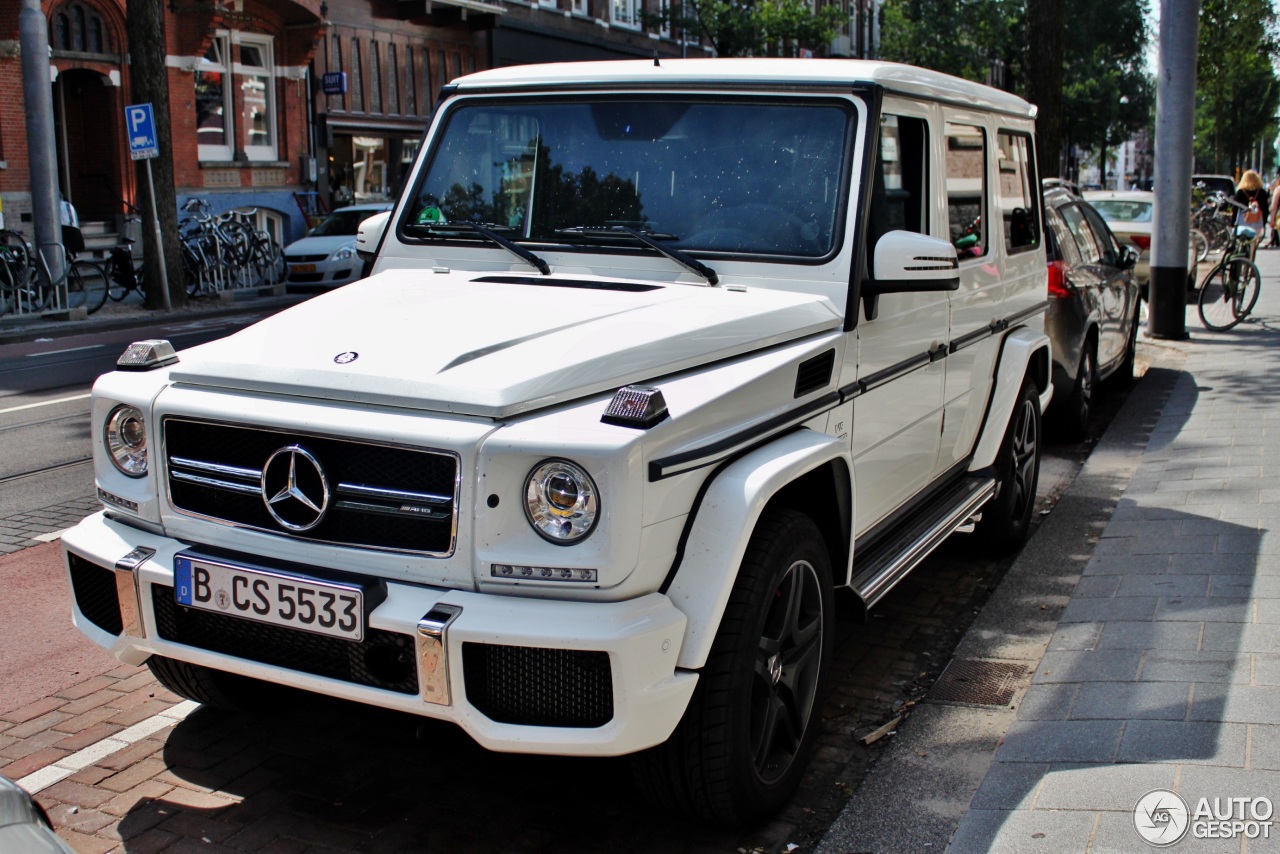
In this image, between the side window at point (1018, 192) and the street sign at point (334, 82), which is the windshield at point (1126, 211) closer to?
the side window at point (1018, 192)

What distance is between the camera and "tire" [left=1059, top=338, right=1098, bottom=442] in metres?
9.07

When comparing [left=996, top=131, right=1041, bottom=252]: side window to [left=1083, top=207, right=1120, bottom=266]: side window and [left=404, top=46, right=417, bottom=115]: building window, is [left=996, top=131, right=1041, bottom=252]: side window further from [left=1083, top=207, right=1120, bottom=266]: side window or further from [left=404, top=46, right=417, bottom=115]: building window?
[left=404, top=46, right=417, bottom=115]: building window

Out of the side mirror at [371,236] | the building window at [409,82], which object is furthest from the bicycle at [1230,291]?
the building window at [409,82]

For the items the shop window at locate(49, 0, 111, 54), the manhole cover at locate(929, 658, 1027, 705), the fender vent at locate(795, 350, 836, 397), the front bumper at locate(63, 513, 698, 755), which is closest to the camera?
the front bumper at locate(63, 513, 698, 755)

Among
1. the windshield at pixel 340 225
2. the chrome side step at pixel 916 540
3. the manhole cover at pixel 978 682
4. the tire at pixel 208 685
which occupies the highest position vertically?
the windshield at pixel 340 225

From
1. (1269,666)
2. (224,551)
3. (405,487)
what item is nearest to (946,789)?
(1269,666)

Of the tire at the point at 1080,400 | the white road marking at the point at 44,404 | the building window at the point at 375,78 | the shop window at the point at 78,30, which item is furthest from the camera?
the building window at the point at 375,78

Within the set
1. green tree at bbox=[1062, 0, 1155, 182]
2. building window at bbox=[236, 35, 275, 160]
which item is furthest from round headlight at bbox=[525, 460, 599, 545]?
green tree at bbox=[1062, 0, 1155, 182]

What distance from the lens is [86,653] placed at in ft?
16.4

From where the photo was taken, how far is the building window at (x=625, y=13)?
41.4 metres

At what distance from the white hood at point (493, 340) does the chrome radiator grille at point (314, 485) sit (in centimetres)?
13

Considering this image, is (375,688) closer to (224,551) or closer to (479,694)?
(479,694)

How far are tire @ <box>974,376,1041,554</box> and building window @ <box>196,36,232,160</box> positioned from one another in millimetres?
24850

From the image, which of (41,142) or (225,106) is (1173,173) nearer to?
(41,142)
